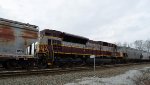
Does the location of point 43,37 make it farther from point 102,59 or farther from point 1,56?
point 102,59

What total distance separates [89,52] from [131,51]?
1967 cm

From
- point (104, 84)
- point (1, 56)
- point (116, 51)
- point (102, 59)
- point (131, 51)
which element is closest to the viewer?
point (104, 84)

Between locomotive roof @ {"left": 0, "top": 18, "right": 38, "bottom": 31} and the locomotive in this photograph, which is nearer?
locomotive roof @ {"left": 0, "top": 18, "right": 38, "bottom": 31}

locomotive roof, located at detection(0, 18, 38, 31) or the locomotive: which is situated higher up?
locomotive roof, located at detection(0, 18, 38, 31)

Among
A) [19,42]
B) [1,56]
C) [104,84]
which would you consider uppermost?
[19,42]

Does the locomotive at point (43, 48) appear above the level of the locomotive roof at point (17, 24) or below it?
below

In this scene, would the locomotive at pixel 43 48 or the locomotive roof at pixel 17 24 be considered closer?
the locomotive roof at pixel 17 24

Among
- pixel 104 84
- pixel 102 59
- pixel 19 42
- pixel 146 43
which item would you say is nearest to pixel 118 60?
pixel 102 59

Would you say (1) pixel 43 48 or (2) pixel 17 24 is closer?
(2) pixel 17 24

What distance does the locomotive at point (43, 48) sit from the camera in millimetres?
16078

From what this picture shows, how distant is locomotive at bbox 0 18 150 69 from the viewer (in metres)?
16.1

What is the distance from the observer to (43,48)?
69.3ft

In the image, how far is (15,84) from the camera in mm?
10531

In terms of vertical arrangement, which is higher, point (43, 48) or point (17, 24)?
point (17, 24)
